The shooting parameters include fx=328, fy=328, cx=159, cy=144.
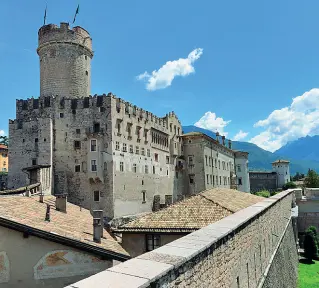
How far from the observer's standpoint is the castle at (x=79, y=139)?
3575 centimetres

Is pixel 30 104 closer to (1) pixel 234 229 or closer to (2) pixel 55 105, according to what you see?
(2) pixel 55 105

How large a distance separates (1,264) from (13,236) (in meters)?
0.77

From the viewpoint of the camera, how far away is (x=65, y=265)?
30.9ft

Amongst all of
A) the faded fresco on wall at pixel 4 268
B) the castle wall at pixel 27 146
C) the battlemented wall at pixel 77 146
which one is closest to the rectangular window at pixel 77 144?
the battlemented wall at pixel 77 146

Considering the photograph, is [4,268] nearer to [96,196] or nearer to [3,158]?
[96,196]

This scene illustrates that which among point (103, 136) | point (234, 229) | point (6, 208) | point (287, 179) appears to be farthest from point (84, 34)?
point (287, 179)

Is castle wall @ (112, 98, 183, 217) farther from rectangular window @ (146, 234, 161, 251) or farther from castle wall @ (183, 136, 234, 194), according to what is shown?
rectangular window @ (146, 234, 161, 251)

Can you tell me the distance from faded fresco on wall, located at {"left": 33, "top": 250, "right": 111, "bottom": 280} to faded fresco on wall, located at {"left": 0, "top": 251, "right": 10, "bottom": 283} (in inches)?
27.6

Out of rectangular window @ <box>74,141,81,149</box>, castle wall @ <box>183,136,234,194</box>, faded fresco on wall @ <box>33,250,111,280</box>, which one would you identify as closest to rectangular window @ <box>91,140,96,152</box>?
rectangular window @ <box>74,141,81,149</box>

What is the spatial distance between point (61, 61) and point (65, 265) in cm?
3330

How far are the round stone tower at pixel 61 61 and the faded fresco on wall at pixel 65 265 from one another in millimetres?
31309

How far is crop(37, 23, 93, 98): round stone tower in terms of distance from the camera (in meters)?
38.5

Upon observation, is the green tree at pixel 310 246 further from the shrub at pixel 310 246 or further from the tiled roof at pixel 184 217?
the tiled roof at pixel 184 217

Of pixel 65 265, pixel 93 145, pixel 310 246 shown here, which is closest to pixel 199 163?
pixel 93 145
